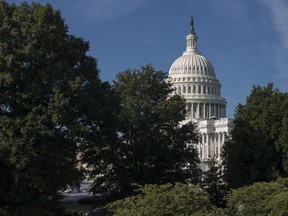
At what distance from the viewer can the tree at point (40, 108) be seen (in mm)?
30531

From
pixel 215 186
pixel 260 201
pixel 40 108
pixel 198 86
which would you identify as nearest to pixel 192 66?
pixel 198 86

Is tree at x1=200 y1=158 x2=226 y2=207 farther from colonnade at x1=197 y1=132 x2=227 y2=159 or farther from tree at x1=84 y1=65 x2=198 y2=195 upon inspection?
colonnade at x1=197 y1=132 x2=227 y2=159

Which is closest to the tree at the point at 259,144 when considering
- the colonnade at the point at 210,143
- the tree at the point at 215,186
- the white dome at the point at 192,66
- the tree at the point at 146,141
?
the tree at the point at 215,186

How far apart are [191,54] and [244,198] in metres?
151

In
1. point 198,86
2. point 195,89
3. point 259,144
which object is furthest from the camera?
point 198,86

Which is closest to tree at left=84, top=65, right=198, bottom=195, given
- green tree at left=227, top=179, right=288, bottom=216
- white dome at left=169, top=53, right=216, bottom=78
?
green tree at left=227, top=179, right=288, bottom=216

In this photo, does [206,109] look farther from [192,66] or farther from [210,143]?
[210,143]

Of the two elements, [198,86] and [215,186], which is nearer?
[215,186]

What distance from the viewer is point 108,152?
1656 inches

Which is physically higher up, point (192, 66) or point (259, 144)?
point (192, 66)

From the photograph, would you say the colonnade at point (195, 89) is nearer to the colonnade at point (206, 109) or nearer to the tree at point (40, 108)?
the colonnade at point (206, 109)

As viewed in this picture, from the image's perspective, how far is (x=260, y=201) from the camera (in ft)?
84.4

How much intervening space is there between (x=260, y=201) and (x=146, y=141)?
18715mm

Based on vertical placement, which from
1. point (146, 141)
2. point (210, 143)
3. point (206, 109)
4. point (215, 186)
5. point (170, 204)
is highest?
point (206, 109)
